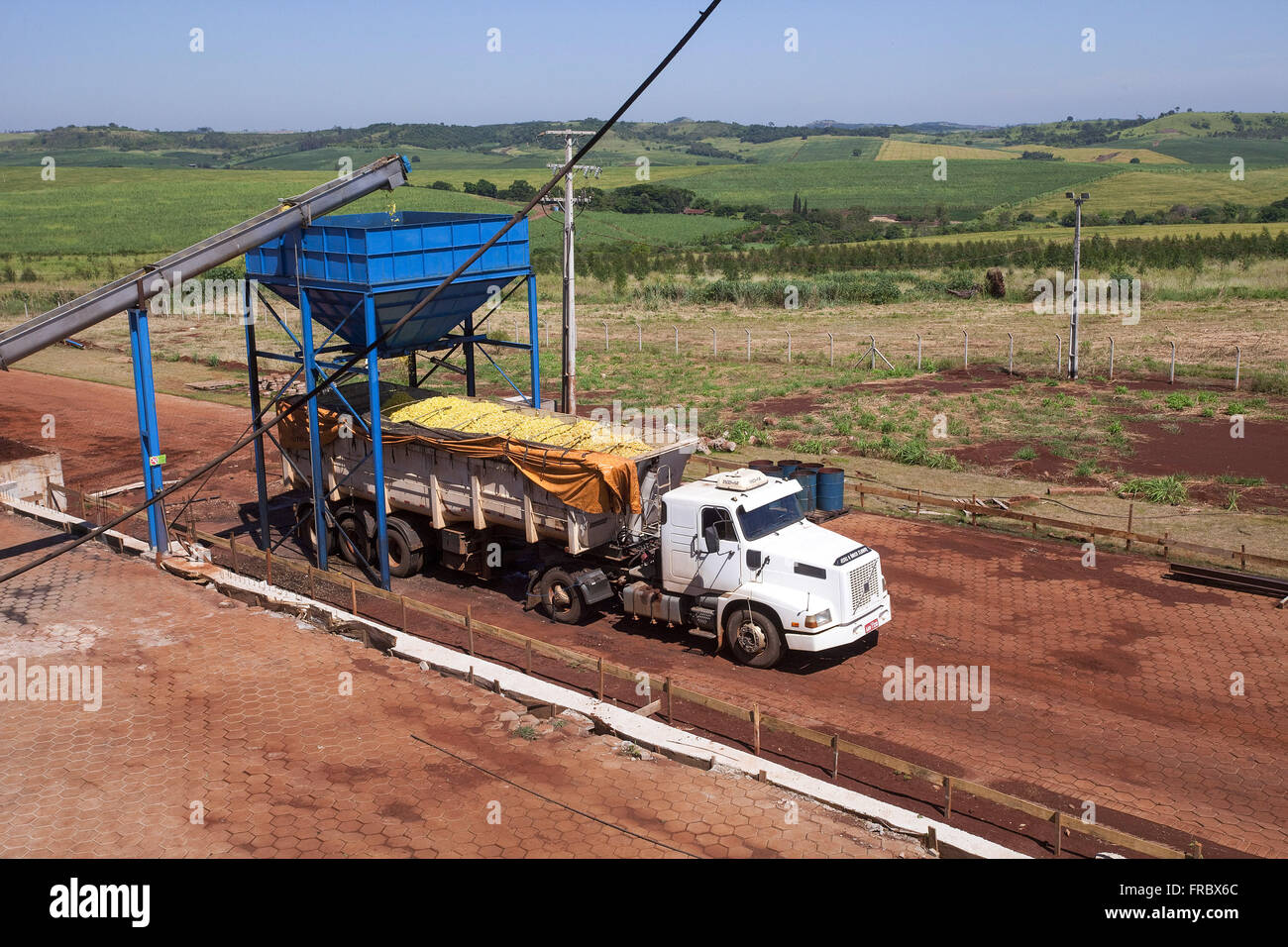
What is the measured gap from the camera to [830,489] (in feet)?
76.4

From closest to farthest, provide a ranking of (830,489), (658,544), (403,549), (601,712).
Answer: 1. (601,712)
2. (658,544)
3. (403,549)
4. (830,489)

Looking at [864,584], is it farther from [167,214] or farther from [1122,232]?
[167,214]

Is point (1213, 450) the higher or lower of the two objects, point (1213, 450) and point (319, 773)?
the higher

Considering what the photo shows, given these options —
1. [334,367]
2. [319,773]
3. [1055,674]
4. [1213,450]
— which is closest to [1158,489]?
[1213,450]

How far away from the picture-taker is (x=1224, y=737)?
1360 centimetres

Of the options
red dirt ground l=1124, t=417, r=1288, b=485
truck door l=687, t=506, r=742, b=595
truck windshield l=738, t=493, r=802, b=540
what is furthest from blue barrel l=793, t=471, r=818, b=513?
red dirt ground l=1124, t=417, r=1288, b=485

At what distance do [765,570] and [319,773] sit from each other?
6943 mm

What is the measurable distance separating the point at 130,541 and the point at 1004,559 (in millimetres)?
16830

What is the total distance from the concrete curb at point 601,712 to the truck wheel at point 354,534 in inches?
→ 81.4

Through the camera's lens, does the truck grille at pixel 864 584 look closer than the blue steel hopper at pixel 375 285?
Yes

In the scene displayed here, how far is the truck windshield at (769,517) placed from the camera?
53.4 ft

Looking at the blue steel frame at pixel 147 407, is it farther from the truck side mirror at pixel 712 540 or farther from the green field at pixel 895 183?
the green field at pixel 895 183

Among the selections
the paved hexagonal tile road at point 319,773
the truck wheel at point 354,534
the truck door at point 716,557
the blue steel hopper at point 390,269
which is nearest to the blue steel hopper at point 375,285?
the blue steel hopper at point 390,269
